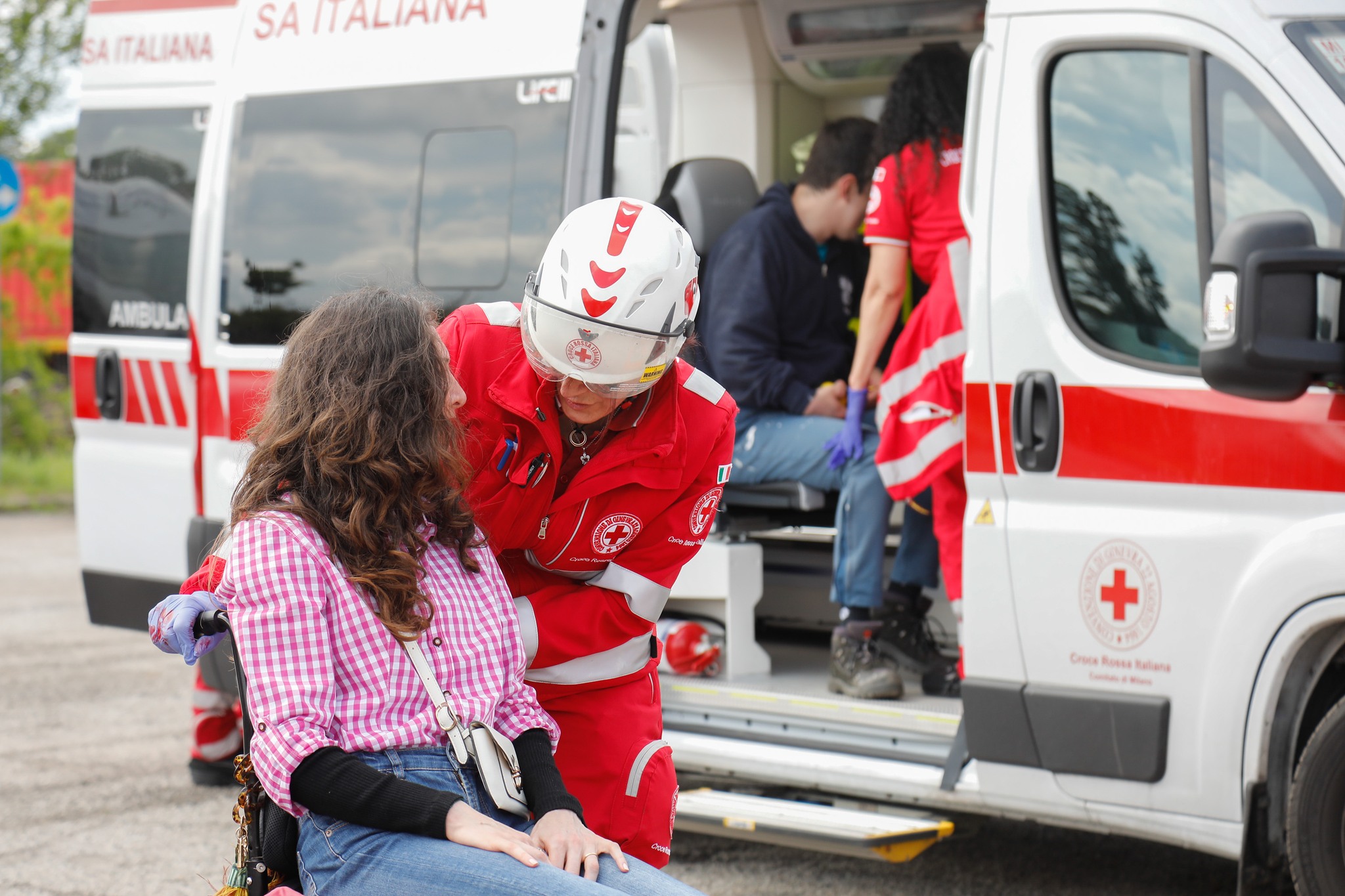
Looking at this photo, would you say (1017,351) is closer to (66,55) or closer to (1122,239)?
(1122,239)

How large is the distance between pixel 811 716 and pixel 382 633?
221cm

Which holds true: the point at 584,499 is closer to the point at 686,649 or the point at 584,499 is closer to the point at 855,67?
the point at 686,649

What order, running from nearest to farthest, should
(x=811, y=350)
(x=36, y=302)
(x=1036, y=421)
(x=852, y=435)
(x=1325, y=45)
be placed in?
(x=1325, y=45)
(x=1036, y=421)
(x=852, y=435)
(x=811, y=350)
(x=36, y=302)

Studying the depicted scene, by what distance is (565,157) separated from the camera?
4141 mm

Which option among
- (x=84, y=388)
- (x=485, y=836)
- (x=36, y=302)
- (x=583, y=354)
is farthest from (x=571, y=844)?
(x=36, y=302)

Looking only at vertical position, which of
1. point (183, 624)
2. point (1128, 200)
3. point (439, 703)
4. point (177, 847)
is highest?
point (1128, 200)

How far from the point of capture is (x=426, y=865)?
1.91 meters

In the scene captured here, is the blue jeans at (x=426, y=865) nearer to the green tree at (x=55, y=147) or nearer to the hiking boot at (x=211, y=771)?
the hiking boot at (x=211, y=771)

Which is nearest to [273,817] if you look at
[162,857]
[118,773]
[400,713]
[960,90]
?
[400,713]

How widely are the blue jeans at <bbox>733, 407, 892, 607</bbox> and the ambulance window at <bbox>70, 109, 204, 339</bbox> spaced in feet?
6.38

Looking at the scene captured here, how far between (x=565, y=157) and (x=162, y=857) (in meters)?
2.39

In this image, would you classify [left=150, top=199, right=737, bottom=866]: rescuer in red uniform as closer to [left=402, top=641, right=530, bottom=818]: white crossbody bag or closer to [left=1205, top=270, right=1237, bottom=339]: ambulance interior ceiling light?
[left=402, top=641, right=530, bottom=818]: white crossbody bag

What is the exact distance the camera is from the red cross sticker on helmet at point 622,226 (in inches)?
89.2

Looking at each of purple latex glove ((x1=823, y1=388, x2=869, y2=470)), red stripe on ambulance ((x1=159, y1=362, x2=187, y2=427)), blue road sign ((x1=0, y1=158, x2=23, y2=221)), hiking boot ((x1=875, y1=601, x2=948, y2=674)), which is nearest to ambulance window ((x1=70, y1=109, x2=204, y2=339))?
red stripe on ambulance ((x1=159, y1=362, x2=187, y2=427))
